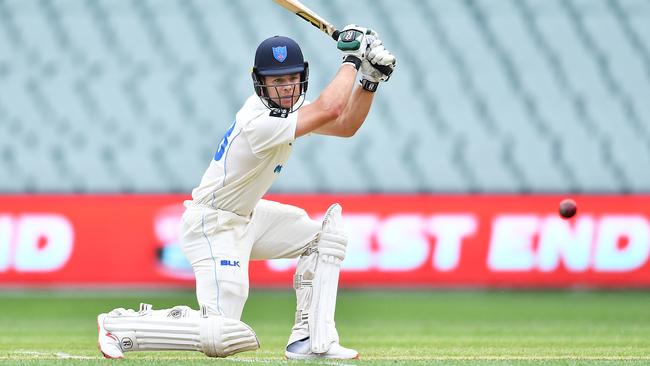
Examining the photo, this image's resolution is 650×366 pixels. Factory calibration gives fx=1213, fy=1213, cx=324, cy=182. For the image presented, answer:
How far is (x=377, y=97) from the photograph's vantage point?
10703mm

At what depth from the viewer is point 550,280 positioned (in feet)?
28.0

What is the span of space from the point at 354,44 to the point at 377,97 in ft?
20.3

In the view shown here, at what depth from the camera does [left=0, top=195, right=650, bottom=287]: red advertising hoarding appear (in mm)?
8508

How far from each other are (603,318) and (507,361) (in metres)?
2.82

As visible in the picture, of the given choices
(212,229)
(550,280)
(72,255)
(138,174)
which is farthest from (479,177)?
(212,229)

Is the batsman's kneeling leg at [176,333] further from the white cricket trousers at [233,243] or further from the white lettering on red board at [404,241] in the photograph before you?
the white lettering on red board at [404,241]

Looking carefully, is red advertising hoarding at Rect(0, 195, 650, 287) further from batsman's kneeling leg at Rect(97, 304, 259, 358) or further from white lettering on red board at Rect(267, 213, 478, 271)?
batsman's kneeling leg at Rect(97, 304, 259, 358)

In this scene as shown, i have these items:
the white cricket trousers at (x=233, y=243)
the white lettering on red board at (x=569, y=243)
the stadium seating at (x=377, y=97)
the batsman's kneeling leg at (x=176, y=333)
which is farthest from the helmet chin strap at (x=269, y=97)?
the stadium seating at (x=377, y=97)

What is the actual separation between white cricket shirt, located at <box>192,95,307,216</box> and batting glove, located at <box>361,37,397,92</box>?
378 mm

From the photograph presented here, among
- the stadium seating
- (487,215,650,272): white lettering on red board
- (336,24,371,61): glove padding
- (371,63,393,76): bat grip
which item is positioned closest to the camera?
(336,24,371,61): glove padding

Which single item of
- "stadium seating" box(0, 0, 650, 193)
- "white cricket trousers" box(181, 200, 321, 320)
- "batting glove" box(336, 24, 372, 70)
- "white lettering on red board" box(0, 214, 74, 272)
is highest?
"stadium seating" box(0, 0, 650, 193)

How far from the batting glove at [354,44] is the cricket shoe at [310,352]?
1.07m

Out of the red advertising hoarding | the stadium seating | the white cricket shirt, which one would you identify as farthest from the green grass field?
the stadium seating

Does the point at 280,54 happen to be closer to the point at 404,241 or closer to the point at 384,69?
the point at 384,69
